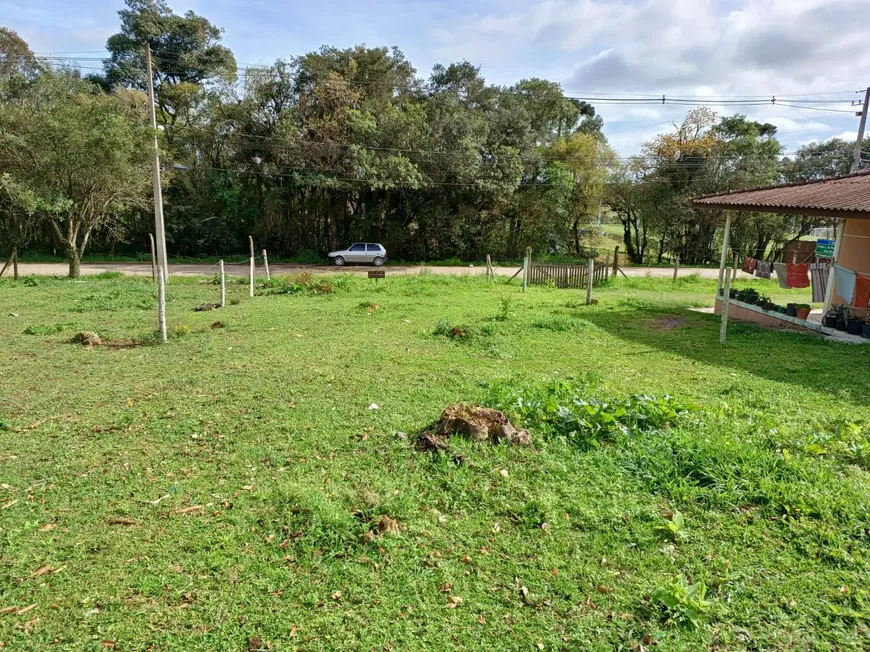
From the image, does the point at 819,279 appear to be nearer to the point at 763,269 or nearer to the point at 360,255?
the point at 763,269

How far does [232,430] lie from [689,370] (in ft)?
19.9

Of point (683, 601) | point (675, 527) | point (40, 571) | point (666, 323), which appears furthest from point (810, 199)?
point (40, 571)

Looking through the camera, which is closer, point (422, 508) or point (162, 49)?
point (422, 508)

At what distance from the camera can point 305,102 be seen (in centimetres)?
2542

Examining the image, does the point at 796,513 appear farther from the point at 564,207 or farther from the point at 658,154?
the point at 658,154

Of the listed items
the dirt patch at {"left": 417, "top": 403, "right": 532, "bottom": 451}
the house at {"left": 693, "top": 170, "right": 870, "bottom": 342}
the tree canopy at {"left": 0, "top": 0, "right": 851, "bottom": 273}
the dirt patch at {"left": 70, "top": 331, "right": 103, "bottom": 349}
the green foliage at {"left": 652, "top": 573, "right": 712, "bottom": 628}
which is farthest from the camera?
the tree canopy at {"left": 0, "top": 0, "right": 851, "bottom": 273}

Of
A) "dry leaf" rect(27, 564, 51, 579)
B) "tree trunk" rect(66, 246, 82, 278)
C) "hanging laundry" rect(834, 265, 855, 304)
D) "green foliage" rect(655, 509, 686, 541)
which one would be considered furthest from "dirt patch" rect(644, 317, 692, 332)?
"tree trunk" rect(66, 246, 82, 278)

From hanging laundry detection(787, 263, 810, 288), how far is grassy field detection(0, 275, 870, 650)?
5.07m

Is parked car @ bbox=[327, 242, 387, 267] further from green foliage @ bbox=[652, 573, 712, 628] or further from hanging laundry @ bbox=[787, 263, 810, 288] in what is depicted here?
green foliage @ bbox=[652, 573, 712, 628]

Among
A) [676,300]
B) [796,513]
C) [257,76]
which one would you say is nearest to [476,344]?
[796,513]

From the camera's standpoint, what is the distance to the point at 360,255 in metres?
27.7

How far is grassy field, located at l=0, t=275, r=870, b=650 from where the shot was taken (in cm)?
272

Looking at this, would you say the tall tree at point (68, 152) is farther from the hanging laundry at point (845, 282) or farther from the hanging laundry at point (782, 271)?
the hanging laundry at point (845, 282)

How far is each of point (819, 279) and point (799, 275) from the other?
2.40 feet
